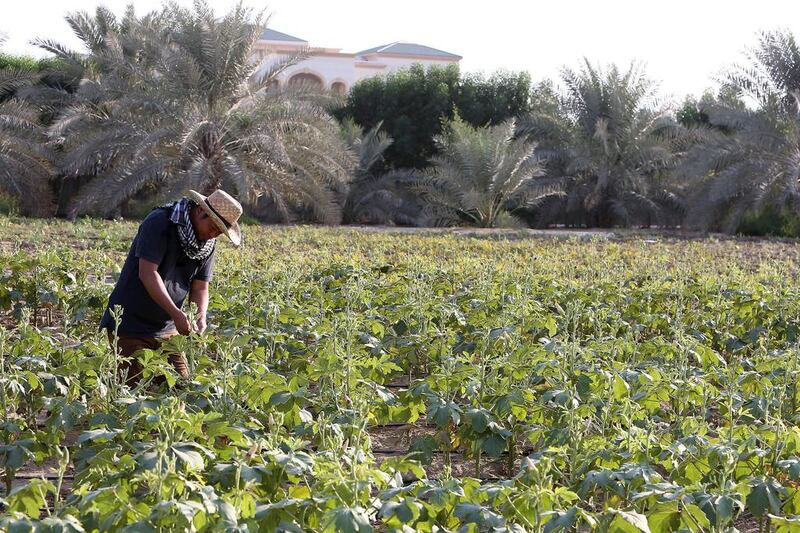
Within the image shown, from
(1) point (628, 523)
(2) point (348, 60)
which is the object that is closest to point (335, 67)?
(2) point (348, 60)

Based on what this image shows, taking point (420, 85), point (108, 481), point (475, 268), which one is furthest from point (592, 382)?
point (420, 85)

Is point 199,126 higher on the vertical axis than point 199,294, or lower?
higher

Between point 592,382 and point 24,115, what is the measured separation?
19888mm

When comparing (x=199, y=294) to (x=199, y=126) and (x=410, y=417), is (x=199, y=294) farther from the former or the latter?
(x=199, y=126)

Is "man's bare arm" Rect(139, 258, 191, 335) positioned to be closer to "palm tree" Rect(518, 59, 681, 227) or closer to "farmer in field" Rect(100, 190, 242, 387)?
"farmer in field" Rect(100, 190, 242, 387)

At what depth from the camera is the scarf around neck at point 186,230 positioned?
5.31m

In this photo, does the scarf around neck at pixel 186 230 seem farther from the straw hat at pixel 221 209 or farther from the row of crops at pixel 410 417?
the row of crops at pixel 410 417

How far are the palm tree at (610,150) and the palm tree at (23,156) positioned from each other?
12.1 metres

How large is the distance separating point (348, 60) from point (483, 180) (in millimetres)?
23155

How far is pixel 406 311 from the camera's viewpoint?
620 cm

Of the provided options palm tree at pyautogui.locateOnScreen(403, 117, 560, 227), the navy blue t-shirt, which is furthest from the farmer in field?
palm tree at pyautogui.locateOnScreen(403, 117, 560, 227)

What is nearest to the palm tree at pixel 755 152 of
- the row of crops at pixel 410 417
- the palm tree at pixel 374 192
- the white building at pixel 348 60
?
the palm tree at pixel 374 192

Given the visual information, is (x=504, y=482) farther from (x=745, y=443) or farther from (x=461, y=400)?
(x=461, y=400)

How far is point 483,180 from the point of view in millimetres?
23734
